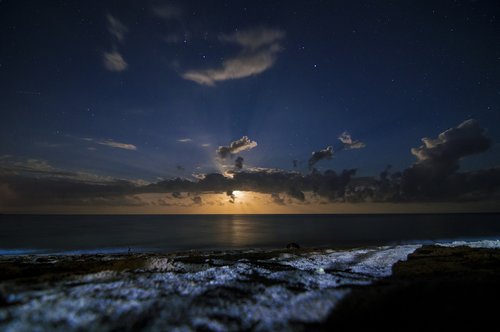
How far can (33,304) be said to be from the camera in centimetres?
1416

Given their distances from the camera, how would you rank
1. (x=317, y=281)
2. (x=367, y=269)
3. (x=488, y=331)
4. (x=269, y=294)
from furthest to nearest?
1. (x=367, y=269)
2. (x=317, y=281)
3. (x=269, y=294)
4. (x=488, y=331)

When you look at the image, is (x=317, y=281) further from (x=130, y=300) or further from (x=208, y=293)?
(x=130, y=300)

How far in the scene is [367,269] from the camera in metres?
26.5

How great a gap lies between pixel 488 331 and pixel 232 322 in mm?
10690

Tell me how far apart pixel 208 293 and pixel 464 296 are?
14.2 meters

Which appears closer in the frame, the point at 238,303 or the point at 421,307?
the point at 421,307

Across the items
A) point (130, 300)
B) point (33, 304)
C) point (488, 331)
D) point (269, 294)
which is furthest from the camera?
point (269, 294)

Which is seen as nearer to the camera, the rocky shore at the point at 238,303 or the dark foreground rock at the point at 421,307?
the dark foreground rock at the point at 421,307

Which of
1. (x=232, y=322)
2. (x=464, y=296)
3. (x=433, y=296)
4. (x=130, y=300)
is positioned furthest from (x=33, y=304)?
(x=464, y=296)

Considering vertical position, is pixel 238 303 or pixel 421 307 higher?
pixel 421 307

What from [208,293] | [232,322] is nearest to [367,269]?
[208,293]

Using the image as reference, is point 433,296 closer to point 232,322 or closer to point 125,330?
point 232,322

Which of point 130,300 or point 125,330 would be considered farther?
point 130,300

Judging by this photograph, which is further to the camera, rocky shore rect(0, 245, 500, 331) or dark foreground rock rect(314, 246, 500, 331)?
rocky shore rect(0, 245, 500, 331)
